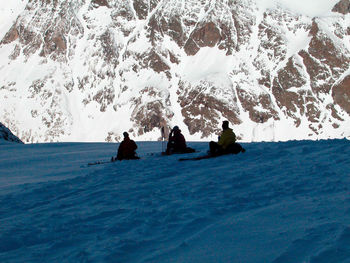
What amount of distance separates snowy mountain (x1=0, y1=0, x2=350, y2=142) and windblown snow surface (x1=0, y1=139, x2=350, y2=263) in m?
149

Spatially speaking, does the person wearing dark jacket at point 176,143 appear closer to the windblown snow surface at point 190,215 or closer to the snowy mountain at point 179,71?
the windblown snow surface at point 190,215

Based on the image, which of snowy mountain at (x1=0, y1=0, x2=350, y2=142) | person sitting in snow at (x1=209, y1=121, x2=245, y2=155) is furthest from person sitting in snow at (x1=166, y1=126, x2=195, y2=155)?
snowy mountain at (x1=0, y1=0, x2=350, y2=142)

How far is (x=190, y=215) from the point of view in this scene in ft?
16.7

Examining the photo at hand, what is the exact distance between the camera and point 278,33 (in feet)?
595

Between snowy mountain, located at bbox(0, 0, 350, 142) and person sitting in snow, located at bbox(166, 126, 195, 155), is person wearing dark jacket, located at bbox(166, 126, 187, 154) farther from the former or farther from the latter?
snowy mountain, located at bbox(0, 0, 350, 142)

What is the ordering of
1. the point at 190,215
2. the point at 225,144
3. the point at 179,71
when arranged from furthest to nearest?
the point at 179,71 < the point at 225,144 < the point at 190,215

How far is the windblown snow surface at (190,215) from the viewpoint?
3730mm

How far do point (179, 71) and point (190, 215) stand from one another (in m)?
176

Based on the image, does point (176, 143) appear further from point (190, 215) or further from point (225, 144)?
point (190, 215)

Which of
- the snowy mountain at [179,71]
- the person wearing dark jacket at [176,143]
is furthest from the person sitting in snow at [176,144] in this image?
the snowy mountain at [179,71]

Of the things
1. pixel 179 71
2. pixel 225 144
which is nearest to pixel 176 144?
pixel 225 144

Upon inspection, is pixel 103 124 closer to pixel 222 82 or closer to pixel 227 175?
pixel 222 82

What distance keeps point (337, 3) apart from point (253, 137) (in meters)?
83.0

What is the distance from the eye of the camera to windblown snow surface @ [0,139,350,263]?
3730 millimetres
